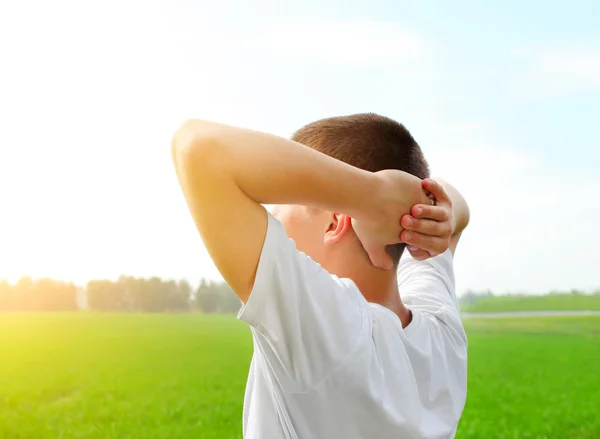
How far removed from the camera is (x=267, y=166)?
34.0 inches

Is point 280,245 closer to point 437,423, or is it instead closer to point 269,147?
point 269,147

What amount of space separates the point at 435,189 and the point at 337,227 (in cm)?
18

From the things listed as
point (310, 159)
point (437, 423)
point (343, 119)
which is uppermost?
point (343, 119)

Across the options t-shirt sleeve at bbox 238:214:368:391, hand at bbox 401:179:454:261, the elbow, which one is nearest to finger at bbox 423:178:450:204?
hand at bbox 401:179:454:261

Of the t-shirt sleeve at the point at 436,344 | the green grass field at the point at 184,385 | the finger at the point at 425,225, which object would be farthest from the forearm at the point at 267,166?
the green grass field at the point at 184,385

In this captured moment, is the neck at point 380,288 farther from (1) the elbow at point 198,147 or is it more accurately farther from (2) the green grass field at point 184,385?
(2) the green grass field at point 184,385

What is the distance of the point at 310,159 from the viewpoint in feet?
2.92

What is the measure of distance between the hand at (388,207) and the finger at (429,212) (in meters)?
0.01

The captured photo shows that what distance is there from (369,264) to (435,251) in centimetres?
12

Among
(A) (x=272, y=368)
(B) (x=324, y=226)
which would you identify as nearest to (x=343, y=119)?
(B) (x=324, y=226)

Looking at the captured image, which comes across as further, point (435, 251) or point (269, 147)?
point (435, 251)

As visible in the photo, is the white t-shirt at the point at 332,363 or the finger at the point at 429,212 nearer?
the white t-shirt at the point at 332,363

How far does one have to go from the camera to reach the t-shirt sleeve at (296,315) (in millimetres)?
875

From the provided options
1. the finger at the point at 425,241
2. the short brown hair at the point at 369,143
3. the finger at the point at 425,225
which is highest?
the short brown hair at the point at 369,143
